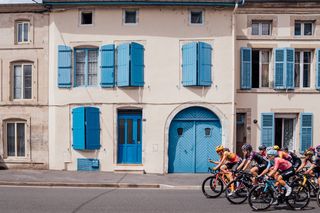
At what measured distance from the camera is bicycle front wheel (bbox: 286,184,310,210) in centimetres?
933

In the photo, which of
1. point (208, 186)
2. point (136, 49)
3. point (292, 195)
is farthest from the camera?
point (136, 49)

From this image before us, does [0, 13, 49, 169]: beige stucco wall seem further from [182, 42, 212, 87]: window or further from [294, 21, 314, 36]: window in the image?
[294, 21, 314, 36]: window

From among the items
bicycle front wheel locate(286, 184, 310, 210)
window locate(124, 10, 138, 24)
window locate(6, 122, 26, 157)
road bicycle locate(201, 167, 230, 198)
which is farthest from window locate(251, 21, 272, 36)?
window locate(6, 122, 26, 157)

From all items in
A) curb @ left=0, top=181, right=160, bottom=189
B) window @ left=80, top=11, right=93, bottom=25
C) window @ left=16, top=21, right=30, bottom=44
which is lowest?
curb @ left=0, top=181, right=160, bottom=189

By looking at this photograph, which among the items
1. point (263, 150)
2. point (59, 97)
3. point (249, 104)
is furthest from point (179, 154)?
point (59, 97)

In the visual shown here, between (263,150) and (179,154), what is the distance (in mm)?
4873

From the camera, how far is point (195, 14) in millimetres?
15227

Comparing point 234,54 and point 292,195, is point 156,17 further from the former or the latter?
point 292,195

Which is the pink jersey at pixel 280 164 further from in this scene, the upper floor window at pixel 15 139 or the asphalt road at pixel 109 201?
the upper floor window at pixel 15 139

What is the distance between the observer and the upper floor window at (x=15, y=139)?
15.8 metres

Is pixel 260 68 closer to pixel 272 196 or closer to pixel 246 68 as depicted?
pixel 246 68

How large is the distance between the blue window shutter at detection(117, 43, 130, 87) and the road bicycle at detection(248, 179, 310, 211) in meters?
7.69

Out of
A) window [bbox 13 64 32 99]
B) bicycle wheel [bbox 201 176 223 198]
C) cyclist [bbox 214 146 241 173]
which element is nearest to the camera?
bicycle wheel [bbox 201 176 223 198]

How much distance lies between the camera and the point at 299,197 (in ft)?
30.9
